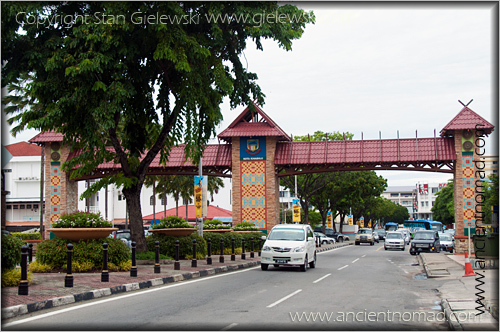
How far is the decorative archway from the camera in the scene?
118 feet

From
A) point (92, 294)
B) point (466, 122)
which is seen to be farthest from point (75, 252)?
point (466, 122)

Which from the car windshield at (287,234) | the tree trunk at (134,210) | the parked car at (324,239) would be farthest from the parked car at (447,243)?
the tree trunk at (134,210)

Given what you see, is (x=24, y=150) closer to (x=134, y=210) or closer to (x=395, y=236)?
(x=395, y=236)

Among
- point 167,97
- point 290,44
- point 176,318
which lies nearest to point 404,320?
point 176,318

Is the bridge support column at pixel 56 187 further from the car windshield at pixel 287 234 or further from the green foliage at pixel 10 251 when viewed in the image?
the green foliage at pixel 10 251

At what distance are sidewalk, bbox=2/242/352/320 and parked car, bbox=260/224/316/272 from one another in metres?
2.12

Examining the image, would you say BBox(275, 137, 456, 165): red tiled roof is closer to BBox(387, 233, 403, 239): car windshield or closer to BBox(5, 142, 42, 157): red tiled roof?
BBox(387, 233, 403, 239): car windshield

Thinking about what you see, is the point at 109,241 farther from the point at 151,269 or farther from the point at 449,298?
the point at 449,298

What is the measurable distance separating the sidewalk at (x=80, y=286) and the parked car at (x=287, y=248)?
2.12 m

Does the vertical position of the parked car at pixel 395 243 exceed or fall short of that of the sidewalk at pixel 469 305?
it falls short

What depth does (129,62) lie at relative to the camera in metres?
18.9

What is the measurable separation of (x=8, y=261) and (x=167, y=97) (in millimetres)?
10694

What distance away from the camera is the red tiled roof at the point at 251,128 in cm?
3816

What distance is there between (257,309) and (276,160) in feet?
92.2
